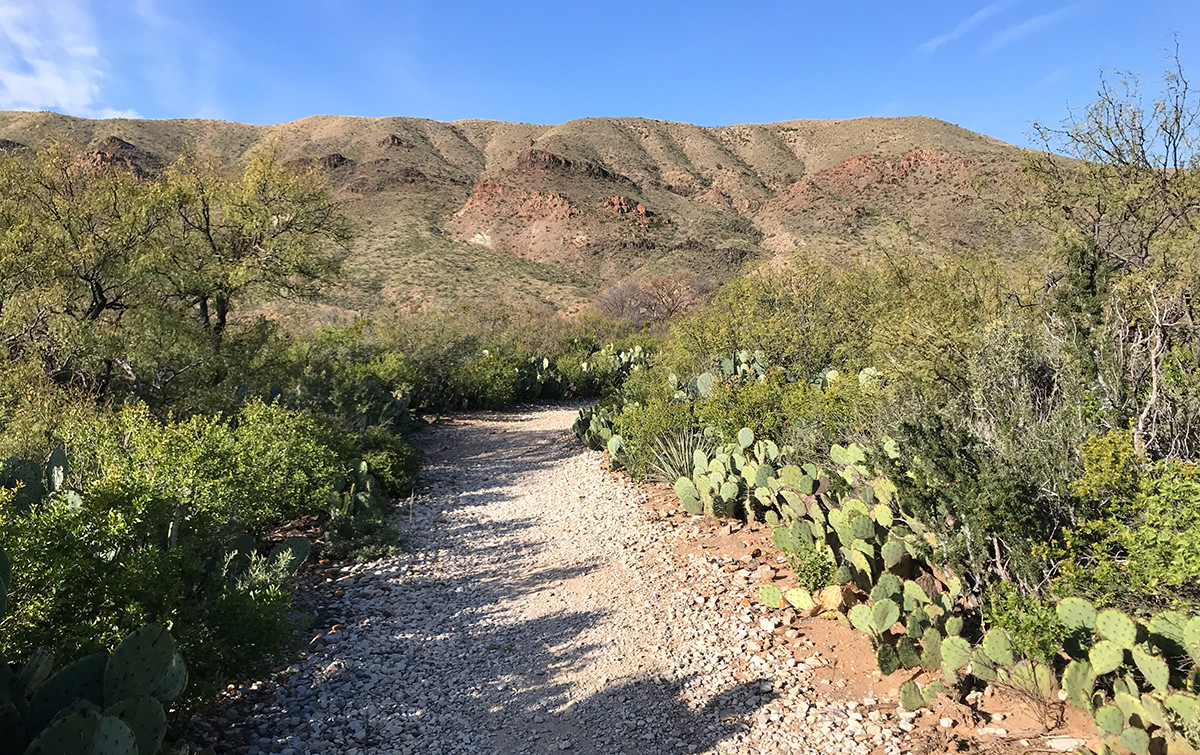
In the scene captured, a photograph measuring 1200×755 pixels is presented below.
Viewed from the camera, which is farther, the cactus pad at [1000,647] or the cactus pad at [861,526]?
the cactus pad at [861,526]

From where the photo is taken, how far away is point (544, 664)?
4.38 metres

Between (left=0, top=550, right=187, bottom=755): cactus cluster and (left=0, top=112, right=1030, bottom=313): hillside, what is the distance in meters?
27.6

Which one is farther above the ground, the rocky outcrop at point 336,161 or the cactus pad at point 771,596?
the rocky outcrop at point 336,161

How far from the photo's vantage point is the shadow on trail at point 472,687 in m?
3.60

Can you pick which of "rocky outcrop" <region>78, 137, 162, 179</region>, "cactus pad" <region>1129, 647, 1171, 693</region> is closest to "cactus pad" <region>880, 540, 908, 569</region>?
"cactus pad" <region>1129, 647, 1171, 693</region>

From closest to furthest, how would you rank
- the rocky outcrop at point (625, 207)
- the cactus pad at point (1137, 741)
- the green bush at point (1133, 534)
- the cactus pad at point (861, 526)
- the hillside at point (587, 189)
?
the cactus pad at point (1137, 741) < the green bush at point (1133, 534) < the cactus pad at point (861, 526) < the hillside at point (587, 189) < the rocky outcrop at point (625, 207)

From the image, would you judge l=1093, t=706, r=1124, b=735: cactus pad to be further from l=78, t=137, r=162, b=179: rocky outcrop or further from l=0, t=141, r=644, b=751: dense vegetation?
l=78, t=137, r=162, b=179: rocky outcrop

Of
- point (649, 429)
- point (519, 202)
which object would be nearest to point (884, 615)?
point (649, 429)

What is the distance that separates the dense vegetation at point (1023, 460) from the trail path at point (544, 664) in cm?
58

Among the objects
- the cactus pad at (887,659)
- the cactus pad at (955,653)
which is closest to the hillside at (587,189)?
the cactus pad at (887,659)

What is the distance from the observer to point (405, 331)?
16141mm

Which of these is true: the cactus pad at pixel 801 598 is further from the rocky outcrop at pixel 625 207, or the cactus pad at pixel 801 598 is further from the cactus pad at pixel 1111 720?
the rocky outcrop at pixel 625 207

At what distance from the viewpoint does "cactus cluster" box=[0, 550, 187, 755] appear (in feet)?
7.99

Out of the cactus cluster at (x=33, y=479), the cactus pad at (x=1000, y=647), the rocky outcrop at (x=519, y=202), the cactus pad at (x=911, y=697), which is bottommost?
the cactus pad at (x=911, y=697)
